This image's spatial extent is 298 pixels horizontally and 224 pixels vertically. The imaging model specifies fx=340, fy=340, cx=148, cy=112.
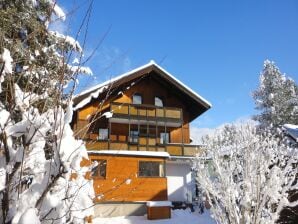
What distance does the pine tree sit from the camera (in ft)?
117

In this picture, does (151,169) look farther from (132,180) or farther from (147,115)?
(147,115)

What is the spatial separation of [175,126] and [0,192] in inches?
926

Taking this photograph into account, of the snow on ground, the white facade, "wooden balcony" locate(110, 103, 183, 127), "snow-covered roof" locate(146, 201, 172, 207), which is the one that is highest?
"wooden balcony" locate(110, 103, 183, 127)

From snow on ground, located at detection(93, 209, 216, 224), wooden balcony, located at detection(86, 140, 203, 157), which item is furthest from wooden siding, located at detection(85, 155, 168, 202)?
snow on ground, located at detection(93, 209, 216, 224)

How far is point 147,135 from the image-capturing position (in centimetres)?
2400

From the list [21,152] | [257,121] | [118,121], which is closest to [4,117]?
[21,152]

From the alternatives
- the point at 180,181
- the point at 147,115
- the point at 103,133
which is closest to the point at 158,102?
the point at 147,115

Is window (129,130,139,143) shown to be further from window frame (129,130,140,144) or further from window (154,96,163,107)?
window (154,96,163,107)

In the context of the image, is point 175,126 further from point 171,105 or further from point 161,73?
point 161,73

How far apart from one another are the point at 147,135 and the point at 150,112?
Result: 1763 millimetres

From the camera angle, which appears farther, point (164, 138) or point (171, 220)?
point (164, 138)

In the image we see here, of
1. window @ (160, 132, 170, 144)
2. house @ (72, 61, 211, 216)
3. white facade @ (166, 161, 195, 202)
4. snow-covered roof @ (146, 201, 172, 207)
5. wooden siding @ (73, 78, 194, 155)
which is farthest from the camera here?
window @ (160, 132, 170, 144)

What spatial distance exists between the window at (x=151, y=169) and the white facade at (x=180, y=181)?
397cm

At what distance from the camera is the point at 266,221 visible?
8.47 meters
